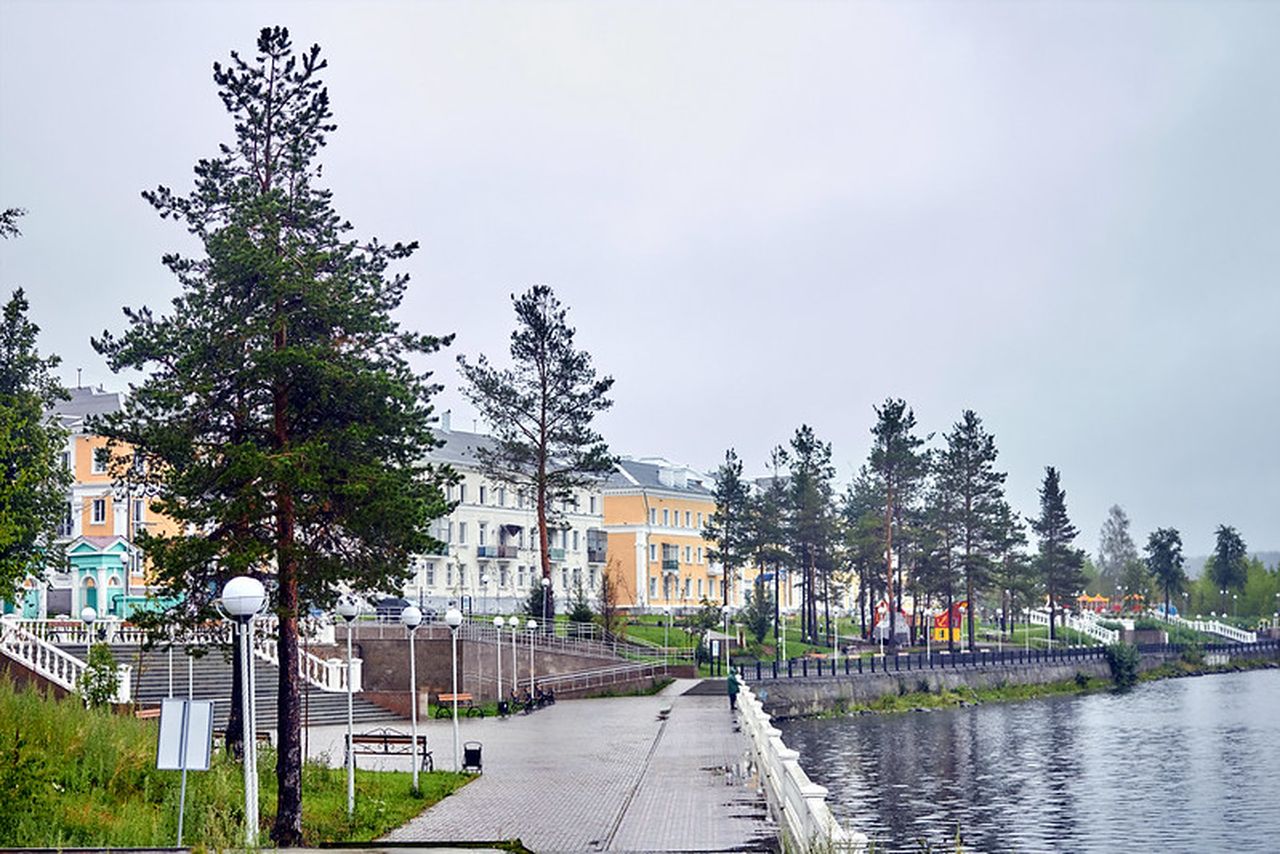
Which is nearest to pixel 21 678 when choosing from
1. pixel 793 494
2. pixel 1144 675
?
pixel 793 494

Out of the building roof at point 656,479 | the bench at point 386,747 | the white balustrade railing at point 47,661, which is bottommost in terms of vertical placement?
the bench at point 386,747

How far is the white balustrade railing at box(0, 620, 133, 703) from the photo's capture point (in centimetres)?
3544

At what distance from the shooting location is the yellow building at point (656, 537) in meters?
101

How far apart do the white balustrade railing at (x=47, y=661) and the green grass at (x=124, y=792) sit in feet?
34.2

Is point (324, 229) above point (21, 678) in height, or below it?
above

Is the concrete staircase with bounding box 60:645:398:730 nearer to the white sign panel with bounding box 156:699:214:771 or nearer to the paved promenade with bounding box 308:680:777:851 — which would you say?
the paved promenade with bounding box 308:680:777:851

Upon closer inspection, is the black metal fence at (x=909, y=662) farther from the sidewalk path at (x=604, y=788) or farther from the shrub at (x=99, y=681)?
the shrub at (x=99, y=681)

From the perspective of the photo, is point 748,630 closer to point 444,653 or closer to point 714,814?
point 444,653

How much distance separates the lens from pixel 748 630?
260ft

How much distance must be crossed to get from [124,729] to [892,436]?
64.2 meters

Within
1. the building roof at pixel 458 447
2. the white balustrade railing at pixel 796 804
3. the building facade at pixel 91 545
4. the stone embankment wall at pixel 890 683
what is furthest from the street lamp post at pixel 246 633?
the building roof at pixel 458 447

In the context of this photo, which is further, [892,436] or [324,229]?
[892,436]

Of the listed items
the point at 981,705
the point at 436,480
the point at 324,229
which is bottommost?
the point at 981,705

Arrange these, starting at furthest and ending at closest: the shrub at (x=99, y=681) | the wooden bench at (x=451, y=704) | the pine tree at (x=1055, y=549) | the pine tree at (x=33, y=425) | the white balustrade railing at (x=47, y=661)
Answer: the pine tree at (x=1055, y=549) → the wooden bench at (x=451, y=704) → the pine tree at (x=33, y=425) → the white balustrade railing at (x=47, y=661) → the shrub at (x=99, y=681)
